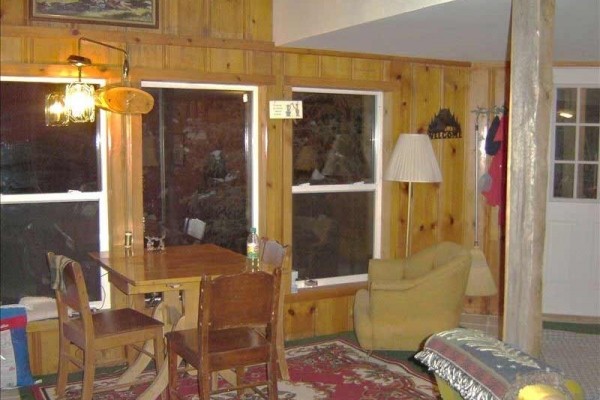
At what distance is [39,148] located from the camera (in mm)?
→ 4426

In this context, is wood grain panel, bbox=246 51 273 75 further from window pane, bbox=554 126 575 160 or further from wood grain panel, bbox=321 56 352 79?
window pane, bbox=554 126 575 160

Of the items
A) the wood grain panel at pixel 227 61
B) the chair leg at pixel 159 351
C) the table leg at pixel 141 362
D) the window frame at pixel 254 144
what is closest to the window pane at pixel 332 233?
the window frame at pixel 254 144

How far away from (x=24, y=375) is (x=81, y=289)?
95 cm

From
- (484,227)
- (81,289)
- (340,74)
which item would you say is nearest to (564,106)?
(484,227)

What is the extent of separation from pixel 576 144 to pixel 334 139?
6.44ft

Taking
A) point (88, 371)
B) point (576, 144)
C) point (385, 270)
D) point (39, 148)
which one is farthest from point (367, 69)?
point (88, 371)

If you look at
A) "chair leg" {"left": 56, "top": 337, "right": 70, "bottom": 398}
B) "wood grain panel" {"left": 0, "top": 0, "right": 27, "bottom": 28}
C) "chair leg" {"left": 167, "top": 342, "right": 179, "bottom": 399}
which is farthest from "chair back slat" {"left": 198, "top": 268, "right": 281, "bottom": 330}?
"wood grain panel" {"left": 0, "top": 0, "right": 27, "bottom": 28}

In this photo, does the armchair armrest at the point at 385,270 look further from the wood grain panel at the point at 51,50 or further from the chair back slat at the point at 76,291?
the wood grain panel at the point at 51,50

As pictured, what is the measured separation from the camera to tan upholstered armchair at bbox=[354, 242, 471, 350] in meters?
4.52

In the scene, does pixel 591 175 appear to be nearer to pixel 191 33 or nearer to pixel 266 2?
pixel 266 2

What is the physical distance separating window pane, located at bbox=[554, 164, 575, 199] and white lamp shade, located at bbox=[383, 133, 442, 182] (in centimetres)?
132

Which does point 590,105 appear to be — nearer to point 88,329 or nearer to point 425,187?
point 425,187

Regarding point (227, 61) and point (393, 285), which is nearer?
point (393, 285)

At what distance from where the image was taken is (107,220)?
461cm
